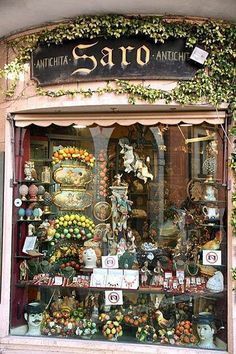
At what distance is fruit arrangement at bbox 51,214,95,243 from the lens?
17.3 feet

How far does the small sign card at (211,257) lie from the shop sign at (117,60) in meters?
1.90

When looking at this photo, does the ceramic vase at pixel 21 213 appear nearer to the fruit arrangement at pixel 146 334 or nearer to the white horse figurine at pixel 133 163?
the white horse figurine at pixel 133 163

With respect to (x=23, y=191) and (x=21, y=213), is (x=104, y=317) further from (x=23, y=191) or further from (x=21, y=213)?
(x=23, y=191)

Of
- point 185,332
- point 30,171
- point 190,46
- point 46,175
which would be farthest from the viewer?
point 46,175

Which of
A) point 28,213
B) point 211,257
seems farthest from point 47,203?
point 211,257

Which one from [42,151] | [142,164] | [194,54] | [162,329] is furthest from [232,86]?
[162,329]

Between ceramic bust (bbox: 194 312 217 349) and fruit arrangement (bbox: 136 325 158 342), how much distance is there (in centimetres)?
49

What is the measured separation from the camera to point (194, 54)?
15.1 ft

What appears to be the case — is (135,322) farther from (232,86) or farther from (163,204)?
(232,86)

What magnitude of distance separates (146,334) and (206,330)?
661 millimetres

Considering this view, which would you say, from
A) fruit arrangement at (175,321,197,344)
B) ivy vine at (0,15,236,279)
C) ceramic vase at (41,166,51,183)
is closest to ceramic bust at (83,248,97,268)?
ceramic vase at (41,166,51,183)

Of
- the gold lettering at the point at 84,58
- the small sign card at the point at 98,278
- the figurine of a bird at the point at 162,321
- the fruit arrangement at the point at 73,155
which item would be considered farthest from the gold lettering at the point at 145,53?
the figurine of a bird at the point at 162,321

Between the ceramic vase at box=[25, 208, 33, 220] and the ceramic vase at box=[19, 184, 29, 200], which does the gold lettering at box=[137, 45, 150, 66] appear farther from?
the ceramic vase at box=[25, 208, 33, 220]

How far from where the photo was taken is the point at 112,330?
16.1 ft
